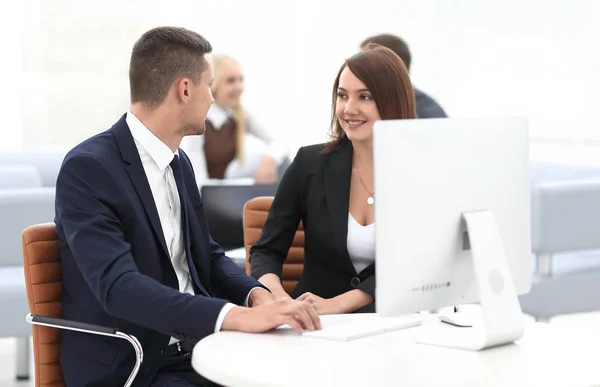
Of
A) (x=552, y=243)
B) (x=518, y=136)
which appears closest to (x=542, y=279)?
(x=552, y=243)

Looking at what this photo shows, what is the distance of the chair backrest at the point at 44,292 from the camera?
2.35 m

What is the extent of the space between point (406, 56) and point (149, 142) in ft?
9.19

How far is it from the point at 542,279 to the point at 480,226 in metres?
2.89

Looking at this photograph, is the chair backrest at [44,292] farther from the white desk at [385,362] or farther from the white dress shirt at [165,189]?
the white desk at [385,362]

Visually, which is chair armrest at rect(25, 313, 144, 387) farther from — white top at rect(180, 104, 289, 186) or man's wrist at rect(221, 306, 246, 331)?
white top at rect(180, 104, 289, 186)

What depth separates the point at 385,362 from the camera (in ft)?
6.34

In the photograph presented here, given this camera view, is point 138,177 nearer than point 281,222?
Yes

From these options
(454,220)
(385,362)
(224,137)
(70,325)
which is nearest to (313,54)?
(224,137)

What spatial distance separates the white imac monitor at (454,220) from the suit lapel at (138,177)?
0.66 metres

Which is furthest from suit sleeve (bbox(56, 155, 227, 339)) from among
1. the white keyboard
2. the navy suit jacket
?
the white keyboard

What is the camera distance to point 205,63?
250cm

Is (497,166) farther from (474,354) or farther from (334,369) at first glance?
(334,369)

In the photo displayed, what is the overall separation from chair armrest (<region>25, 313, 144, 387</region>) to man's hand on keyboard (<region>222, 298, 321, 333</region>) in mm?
229

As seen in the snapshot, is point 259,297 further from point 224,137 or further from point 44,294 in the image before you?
point 224,137
